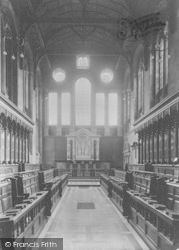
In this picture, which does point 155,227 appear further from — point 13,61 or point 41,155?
point 41,155

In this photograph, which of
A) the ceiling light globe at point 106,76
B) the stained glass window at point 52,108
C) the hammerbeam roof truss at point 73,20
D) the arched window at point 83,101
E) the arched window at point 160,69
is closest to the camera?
the arched window at point 160,69

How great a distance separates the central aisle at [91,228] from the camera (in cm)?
616

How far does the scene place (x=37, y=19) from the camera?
1786 cm

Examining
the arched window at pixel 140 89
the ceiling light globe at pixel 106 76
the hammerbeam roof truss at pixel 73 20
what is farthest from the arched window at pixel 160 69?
the ceiling light globe at pixel 106 76

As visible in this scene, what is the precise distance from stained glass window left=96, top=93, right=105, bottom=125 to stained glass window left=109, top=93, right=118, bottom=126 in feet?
2.01

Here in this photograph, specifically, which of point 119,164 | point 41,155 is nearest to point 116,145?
point 119,164

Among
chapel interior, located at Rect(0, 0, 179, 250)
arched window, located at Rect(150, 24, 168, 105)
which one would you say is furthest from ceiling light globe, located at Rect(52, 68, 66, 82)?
arched window, located at Rect(150, 24, 168, 105)

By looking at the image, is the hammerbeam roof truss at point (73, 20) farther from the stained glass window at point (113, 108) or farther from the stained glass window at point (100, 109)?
the stained glass window at point (113, 108)

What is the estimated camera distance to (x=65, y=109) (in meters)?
29.0

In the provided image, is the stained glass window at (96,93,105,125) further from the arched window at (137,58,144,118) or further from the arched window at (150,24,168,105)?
the arched window at (150,24,168,105)

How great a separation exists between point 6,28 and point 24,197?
11.8 m

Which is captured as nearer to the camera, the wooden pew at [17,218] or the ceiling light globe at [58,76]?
the wooden pew at [17,218]

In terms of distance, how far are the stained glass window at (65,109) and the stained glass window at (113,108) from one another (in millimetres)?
3532

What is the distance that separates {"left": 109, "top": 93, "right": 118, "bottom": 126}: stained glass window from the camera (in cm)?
2912
